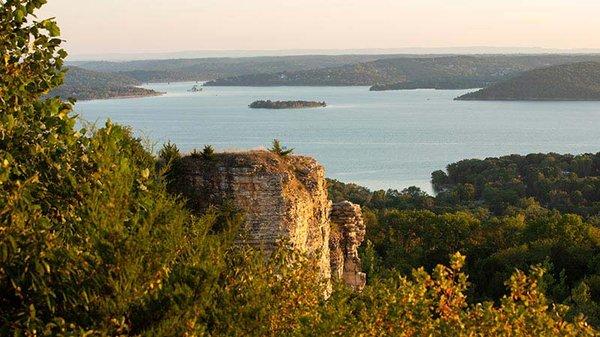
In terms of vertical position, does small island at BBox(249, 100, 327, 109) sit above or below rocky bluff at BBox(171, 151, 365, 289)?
below

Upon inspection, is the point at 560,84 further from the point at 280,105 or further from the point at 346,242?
the point at 346,242

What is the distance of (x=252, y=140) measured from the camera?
106125 millimetres

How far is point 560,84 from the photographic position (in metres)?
174

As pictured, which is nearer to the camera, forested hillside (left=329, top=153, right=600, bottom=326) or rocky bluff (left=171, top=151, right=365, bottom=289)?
rocky bluff (left=171, top=151, right=365, bottom=289)

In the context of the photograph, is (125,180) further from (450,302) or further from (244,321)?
(450,302)

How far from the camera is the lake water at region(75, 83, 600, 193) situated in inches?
3900

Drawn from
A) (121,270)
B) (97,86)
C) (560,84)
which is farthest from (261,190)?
(560,84)

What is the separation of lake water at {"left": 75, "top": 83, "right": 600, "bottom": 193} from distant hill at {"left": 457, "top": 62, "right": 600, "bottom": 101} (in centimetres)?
279

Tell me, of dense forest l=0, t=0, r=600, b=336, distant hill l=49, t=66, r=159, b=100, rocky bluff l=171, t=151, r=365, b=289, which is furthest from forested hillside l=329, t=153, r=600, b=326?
distant hill l=49, t=66, r=159, b=100

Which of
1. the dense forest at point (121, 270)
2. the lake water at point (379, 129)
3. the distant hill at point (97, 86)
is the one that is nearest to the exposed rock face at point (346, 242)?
the dense forest at point (121, 270)

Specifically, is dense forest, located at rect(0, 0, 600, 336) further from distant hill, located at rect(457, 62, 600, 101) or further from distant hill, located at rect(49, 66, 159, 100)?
distant hill, located at rect(457, 62, 600, 101)

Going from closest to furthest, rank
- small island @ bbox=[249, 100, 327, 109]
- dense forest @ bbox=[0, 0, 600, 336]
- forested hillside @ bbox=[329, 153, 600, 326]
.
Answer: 1. dense forest @ bbox=[0, 0, 600, 336]
2. forested hillside @ bbox=[329, 153, 600, 326]
3. small island @ bbox=[249, 100, 327, 109]

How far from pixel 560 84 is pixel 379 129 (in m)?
59.4

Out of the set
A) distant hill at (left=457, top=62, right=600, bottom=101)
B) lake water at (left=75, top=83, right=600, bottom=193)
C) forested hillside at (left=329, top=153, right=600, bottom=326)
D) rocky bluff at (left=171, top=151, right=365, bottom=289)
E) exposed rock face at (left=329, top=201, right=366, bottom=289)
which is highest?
rocky bluff at (left=171, top=151, right=365, bottom=289)
